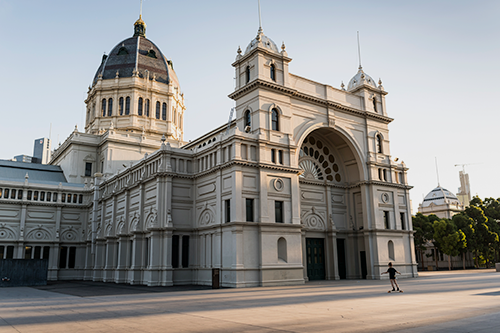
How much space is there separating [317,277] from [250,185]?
43.5 ft

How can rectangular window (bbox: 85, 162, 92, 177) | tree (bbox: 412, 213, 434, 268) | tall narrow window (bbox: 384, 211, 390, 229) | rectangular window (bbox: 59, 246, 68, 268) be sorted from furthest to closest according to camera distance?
tree (bbox: 412, 213, 434, 268) → rectangular window (bbox: 85, 162, 92, 177) → rectangular window (bbox: 59, 246, 68, 268) → tall narrow window (bbox: 384, 211, 390, 229)

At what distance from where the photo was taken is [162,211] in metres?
36.8

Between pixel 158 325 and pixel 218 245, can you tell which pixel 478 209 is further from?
pixel 158 325

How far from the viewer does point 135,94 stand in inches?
2734

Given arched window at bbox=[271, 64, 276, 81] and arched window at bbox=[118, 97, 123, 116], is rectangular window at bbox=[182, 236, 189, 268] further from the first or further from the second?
arched window at bbox=[118, 97, 123, 116]

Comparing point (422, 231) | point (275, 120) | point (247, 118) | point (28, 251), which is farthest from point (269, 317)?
point (422, 231)

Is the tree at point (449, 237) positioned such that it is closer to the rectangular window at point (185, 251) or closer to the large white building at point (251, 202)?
the large white building at point (251, 202)

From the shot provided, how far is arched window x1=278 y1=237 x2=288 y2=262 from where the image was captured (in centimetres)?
3422

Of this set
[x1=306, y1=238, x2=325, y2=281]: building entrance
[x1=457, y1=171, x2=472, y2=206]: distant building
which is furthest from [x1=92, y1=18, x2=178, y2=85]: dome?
[x1=457, y1=171, x2=472, y2=206]: distant building

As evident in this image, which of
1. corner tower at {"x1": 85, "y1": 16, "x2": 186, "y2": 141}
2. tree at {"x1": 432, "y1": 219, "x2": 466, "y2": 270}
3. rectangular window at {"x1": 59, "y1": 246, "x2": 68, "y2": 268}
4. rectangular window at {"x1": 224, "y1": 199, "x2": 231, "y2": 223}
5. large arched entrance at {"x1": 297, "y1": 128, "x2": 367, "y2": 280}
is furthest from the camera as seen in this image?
corner tower at {"x1": 85, "y1": 16, "x2": 186, "y2": 141}

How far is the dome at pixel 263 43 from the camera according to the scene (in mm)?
37906

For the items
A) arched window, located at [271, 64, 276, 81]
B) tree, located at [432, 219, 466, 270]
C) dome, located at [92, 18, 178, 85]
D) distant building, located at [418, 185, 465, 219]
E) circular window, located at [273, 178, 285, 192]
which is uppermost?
dome, located at [92, 18, 178, 85]

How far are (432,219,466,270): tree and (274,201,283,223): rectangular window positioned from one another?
41394mm

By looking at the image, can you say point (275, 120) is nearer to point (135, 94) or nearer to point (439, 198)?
point (135, 94)
